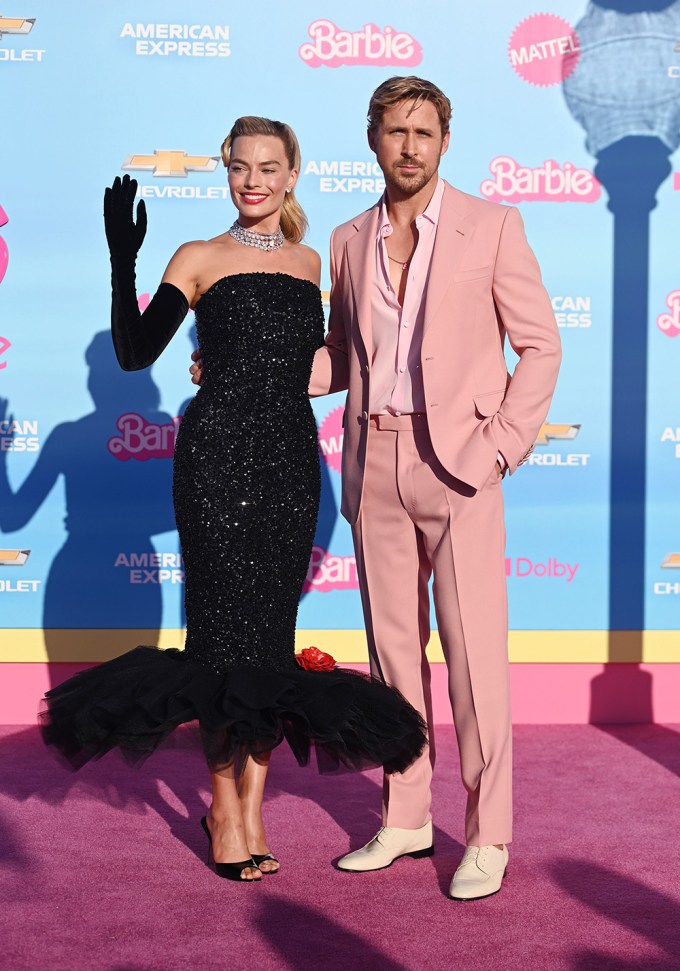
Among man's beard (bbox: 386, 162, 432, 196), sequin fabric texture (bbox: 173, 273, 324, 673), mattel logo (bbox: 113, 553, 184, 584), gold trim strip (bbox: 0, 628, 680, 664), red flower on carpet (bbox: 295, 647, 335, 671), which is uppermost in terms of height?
man's beard (bbox: 386, 162, 432, 196)

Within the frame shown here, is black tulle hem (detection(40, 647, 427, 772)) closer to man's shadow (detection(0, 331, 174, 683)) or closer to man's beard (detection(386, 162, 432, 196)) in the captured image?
man's beard (detection(386, 162, 432, 196))

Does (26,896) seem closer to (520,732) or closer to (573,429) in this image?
(520,732)

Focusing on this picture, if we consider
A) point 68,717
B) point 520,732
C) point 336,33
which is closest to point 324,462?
point 520,732

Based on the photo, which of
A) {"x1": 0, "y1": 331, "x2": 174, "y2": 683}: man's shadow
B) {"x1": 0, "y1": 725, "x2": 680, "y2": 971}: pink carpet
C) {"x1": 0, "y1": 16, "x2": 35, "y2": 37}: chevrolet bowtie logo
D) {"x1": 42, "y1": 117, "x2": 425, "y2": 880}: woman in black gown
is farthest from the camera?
{"x1": 0, "y1": 331, "x2": 174, "y2": 683}: man's shadow

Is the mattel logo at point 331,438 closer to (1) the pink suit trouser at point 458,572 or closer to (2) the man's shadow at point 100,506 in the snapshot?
(2) the man's shadow at point 100,506

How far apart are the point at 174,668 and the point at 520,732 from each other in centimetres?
217

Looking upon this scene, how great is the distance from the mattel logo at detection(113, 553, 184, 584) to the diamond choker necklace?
2.03 meters

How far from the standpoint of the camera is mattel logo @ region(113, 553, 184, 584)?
5.15 meters

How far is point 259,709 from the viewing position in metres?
3.10

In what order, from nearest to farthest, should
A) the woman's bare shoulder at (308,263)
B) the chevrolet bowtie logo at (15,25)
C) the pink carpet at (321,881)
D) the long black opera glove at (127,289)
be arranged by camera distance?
the pink carpet at (321,881) < the long black opera glove at (127,289) < the woman's bare shoulder at (308,263) < the chevrolet bowtie logo at (15,25)

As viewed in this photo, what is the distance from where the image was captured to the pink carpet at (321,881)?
2.83 m

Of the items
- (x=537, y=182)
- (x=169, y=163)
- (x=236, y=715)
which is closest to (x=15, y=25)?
(x=169, y=163)

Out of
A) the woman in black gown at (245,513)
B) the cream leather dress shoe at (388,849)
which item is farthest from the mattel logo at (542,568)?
the woman in black gown at (245,513)

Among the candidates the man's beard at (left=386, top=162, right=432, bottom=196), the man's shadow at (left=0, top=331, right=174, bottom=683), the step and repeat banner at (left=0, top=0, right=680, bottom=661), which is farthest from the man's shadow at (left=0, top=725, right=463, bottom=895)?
the man's beard at (left=386, top=162, right=432, bottom=196)
